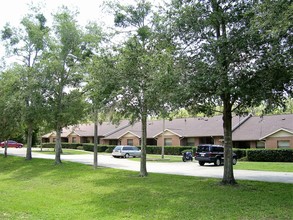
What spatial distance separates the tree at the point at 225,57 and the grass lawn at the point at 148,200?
11.7 feet

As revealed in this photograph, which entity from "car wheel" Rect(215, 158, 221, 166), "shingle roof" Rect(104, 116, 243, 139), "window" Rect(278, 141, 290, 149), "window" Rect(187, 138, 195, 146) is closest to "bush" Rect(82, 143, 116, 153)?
"shingle roof" Rect(104, 116, 243, 139)

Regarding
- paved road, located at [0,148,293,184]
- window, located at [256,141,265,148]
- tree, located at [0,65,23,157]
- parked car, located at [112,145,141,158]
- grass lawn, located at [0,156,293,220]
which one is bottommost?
grass lawn, located at [0,156,293,220]

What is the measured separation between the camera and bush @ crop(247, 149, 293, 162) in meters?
35.4

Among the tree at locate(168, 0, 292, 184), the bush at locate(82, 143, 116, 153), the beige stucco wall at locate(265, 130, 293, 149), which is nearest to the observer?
the tree at locate(168, 0, 292, 184)

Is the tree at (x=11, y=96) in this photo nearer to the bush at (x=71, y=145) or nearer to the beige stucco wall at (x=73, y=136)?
the bush at (x=71, y=145)

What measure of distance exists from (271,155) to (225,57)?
26.4m

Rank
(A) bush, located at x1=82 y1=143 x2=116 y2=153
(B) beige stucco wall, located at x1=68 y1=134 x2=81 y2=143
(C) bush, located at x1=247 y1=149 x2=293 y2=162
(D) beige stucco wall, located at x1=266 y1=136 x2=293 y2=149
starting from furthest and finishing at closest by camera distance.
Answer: (B) beige stucco wall, located at x1=68 y1=134 x2=81 y2=143 < (A) bush, located at x1=82 y1=143 x2=116 y2=153 < (D) beige stucco wall, located at x1=266 y1=136 x2=293 y2=149 < (C) bush, located at x1=247 y1=149 x2=293 y2=162

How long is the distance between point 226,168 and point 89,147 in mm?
47660

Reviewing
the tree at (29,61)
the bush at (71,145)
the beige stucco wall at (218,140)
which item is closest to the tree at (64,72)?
the tree at (29,61)

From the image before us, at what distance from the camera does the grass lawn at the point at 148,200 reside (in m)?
10.5

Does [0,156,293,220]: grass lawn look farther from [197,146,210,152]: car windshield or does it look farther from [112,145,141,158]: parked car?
[112,145,141,158]: parked car

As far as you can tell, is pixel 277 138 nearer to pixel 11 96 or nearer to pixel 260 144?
pixel 260 144

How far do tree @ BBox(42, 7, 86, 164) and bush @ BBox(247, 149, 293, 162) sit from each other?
19.1 meters

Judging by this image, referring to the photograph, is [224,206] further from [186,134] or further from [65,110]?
[186,134]
